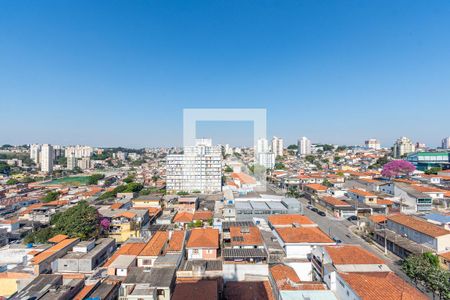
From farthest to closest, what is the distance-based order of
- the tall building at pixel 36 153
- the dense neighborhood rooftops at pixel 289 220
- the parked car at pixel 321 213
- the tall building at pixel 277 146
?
the tall building at pixel 277 146 < the tall building at pixel 36 153 < the parked car at pixel 321 213 < the dense neighborhood rooftops at pixel 289 220

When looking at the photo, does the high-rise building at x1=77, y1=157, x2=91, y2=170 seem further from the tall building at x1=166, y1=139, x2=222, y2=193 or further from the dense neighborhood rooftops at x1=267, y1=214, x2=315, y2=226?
the dense neighborhood rooftops at x1=267, y1=214, x2=315, y2=226

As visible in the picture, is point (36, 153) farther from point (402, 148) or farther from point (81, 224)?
point (402, 148)

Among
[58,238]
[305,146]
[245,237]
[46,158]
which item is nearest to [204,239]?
[245,237]

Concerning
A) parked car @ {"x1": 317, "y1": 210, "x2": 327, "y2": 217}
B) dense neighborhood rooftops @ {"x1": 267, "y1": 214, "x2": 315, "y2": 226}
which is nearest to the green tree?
dense neighborhood rooftops @ {"x1": 267, "y1": 214, "x2": 315, "y2": 226}

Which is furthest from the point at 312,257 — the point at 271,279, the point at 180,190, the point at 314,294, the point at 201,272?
the point at 180,190

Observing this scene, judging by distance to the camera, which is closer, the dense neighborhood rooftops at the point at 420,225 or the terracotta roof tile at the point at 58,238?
the dense neighborhood rooftops at the point at 420,225

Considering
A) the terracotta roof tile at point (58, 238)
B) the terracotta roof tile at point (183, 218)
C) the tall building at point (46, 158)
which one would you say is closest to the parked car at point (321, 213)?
the terracotta roof tile at point (183, 218)

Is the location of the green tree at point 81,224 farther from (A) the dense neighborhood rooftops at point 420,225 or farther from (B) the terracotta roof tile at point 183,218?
(A) the dense neighborhood rooftops at point 420,225
